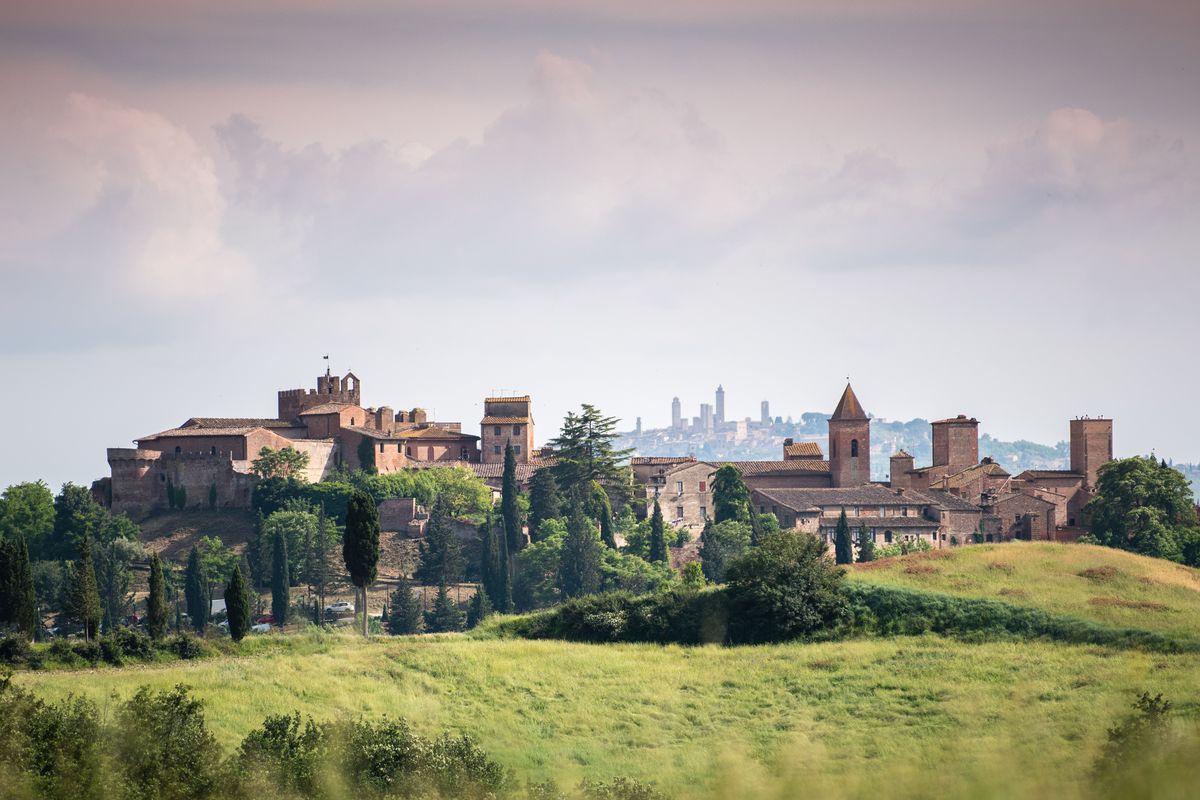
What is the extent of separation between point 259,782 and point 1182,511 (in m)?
66.5

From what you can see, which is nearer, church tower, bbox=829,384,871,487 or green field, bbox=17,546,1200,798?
green field, bbox=17,546,1200,798

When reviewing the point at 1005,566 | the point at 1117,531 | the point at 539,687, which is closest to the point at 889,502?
the point at 1117,531

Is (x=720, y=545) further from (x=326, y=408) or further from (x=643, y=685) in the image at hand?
(x=643, y=685)

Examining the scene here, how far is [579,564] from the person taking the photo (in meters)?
63.6

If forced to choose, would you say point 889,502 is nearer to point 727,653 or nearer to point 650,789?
point 727,653

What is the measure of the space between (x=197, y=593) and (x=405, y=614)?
8953mm

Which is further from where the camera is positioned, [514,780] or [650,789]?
[514,780]

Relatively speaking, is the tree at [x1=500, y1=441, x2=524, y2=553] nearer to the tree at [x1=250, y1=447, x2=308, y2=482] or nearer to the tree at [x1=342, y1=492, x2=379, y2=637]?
the tree at [x1=250, y1=447, x2=308, y2=482]

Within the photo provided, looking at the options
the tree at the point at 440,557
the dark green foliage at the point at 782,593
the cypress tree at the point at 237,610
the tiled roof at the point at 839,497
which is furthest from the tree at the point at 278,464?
the dark green foliage at the point at 782,593

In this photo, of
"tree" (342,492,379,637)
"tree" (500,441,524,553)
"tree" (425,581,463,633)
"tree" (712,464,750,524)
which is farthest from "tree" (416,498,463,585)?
"tree" (342,492,379,637)

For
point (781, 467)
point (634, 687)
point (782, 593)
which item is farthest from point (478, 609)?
point (634, 687)

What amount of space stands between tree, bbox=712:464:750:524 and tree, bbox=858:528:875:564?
6108 mm

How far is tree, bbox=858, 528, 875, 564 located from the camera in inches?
2694

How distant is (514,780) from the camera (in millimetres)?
15797
